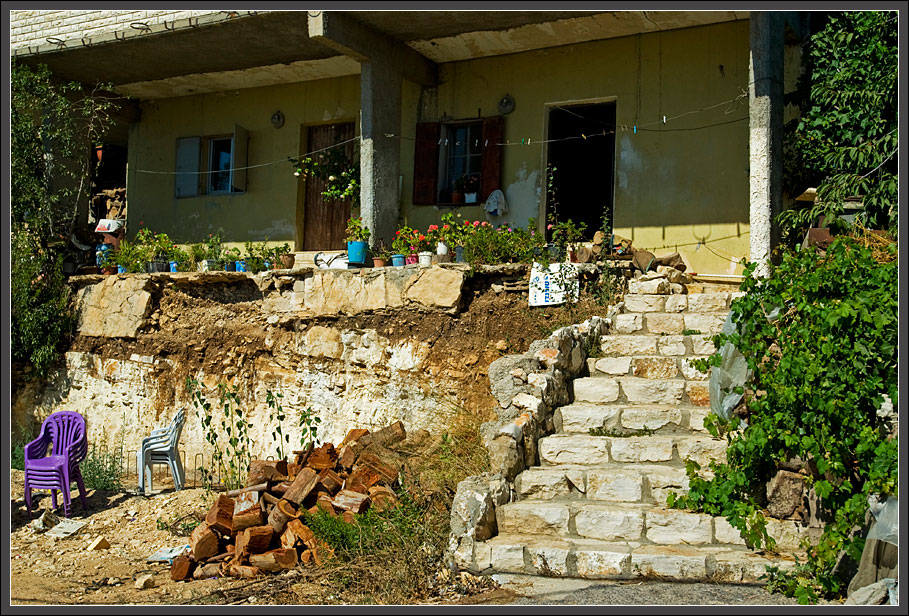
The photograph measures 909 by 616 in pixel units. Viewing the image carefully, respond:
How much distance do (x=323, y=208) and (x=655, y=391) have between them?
739cm

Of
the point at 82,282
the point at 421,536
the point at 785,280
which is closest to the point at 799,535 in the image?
the point at 785,280

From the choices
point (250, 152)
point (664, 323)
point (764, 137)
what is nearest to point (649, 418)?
→ point (664, 323)

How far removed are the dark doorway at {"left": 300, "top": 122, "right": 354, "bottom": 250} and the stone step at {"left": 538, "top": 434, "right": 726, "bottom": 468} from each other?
23.3 feet

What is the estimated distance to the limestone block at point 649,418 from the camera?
634 cm

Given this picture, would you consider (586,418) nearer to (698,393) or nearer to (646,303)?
(698,393)

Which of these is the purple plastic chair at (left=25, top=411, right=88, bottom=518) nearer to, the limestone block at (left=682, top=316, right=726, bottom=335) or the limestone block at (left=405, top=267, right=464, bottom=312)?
the limestone block at (left=405, top=267, right=464, bottom=312)

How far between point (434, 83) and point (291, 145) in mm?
2571

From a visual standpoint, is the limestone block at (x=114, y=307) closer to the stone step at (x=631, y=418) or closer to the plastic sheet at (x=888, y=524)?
the stone step at (x=631, y=418)

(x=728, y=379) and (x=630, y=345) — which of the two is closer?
(x=728, y=379)

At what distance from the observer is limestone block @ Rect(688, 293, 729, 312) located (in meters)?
7.79

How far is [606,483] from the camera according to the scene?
5.80 meters

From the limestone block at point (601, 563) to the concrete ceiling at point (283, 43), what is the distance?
6.81 m

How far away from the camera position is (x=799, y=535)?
511 centimetres

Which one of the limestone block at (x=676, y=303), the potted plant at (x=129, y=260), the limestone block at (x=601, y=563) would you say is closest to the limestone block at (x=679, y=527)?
the limestone block at (x=601, y=563)
